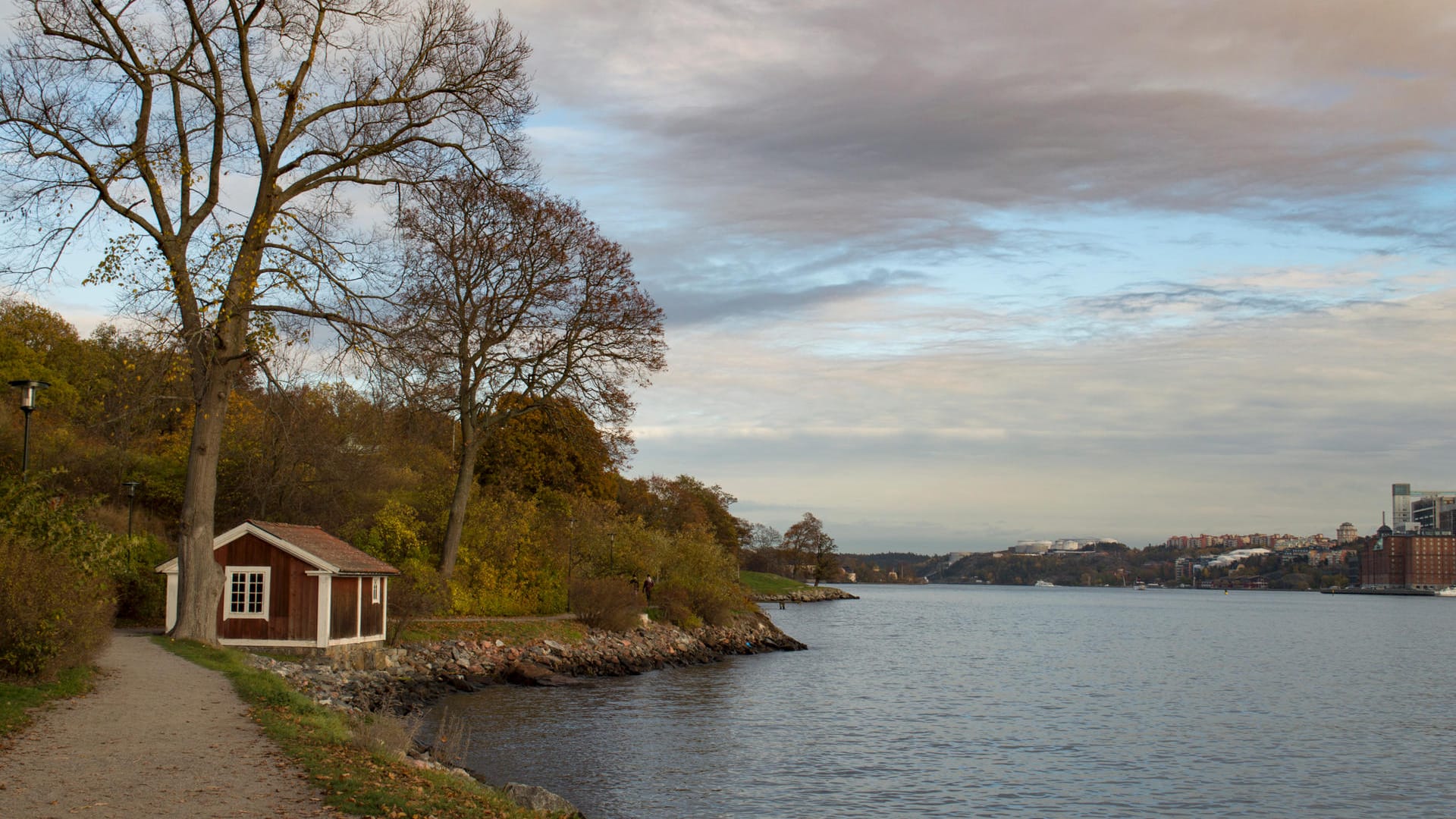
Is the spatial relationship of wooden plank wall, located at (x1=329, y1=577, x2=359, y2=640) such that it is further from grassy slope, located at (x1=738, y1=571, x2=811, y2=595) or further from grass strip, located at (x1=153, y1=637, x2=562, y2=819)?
grassy slope, located at (x1=738, y1=571, x2=811, y2=595)

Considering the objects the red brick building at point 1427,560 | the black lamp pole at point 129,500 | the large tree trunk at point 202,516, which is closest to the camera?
the large tree trunk at point 202,516

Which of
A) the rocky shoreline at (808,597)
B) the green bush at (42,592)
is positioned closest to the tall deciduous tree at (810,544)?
the rocky shoreline at (808,597)

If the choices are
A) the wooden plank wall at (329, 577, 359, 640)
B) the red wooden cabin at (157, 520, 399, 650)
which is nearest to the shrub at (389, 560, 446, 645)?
the wooden plank wall at (329, 577, 359, 640)

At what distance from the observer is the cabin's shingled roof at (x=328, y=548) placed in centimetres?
2827

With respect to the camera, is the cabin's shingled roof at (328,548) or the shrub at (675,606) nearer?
the cabin's shingled roof at (328,548)

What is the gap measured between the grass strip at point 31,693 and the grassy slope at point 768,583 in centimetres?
10062

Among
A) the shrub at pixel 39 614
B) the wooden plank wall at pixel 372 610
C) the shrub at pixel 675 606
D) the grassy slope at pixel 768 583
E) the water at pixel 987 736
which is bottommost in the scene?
the grassy slope at pixel 768 583

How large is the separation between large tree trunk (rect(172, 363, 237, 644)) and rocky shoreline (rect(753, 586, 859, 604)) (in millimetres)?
82423

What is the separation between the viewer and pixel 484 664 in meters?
32.7

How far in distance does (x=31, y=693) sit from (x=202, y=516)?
9.06m

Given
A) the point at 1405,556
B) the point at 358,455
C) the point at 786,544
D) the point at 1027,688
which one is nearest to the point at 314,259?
the point at 358,455

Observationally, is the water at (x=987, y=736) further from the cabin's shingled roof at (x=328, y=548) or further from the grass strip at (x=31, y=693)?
the grass strip at (x=31, y=693)

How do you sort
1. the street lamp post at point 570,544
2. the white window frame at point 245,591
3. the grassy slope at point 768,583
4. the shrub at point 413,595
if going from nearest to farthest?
the white window frame at point 245,591 → the shrub at point 413,595 → the street lamp post at point 570,544 → the grassy slope at point 768,583

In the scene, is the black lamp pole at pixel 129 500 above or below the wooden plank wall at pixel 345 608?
above
